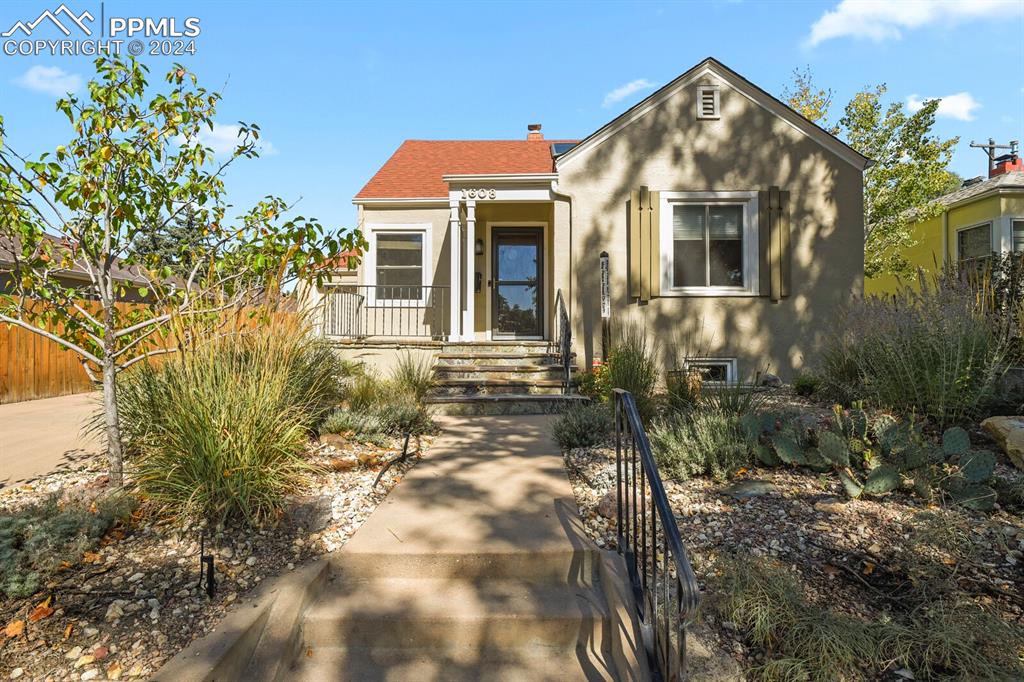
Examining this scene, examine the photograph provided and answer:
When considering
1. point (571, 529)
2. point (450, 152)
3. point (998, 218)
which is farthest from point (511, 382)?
point (998, 218)

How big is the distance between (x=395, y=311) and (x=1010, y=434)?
30.6 feet

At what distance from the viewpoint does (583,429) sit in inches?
196

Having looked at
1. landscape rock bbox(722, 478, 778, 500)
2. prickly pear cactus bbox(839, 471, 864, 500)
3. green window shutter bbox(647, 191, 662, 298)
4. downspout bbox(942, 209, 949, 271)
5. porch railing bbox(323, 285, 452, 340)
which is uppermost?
downspout bbox(942, 209, 949, 271)

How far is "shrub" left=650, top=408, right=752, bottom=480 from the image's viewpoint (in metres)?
3.73

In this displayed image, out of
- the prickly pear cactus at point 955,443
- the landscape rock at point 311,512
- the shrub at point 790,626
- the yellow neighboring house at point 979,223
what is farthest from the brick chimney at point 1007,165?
the landscape rock at point 311,512

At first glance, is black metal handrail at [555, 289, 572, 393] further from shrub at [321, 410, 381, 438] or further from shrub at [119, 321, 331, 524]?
shrub at [119, 321, 331, 524]

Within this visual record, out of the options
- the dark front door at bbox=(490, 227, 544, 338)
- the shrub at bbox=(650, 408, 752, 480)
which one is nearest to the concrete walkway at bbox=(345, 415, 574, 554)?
the shrub at bbox=(650, 408, 752, 480)

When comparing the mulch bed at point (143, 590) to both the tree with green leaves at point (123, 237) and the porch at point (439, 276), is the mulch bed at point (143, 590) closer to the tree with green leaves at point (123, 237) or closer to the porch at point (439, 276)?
the tree with green leaves at point (123, 237)

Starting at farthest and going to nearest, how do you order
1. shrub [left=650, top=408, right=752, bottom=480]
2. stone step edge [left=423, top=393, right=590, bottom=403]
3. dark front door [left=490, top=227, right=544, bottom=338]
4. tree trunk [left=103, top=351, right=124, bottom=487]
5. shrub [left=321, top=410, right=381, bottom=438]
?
dark front door [left=490, top=227, right=544, bottom=338] < stone step edge [left=423, top=393, right=590, bottom=403] < shrub [left=321, top=410, right=381, bottom=438] < shrub [left=650, top=408, right=752, bottom=480] < tree trunk [left=103, top=351, right=124, bottom=487]

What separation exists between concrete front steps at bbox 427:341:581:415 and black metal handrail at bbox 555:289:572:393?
0.09 m

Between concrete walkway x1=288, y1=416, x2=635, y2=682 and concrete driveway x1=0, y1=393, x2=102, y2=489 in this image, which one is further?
concrete driveway x1=0, y1=393, x2=102, y2=489

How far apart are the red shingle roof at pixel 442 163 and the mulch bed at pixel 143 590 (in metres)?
8.81

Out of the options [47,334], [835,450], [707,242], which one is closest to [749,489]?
[835,450]

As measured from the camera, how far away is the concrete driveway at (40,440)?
4.31m
